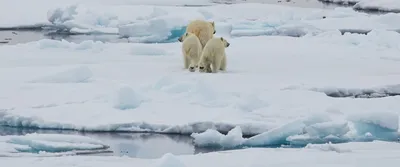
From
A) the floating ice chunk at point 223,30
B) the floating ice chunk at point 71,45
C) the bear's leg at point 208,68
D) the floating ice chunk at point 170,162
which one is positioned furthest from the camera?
the floating ice chunk at point 223,30

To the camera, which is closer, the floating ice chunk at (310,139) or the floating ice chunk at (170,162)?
the floating ice chunk at (170,162)

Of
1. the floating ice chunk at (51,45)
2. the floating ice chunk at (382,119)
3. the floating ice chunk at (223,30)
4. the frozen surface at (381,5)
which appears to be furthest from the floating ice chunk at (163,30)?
the frozen surface at (381,5)

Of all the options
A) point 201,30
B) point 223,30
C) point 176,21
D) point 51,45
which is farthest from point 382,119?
point 223,30

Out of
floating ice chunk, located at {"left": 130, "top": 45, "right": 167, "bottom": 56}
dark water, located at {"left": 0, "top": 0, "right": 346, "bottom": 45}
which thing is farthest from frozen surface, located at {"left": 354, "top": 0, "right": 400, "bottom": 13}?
floating ice chunk, located at {"left": 130, "top": 45, "right": 167, "bottom": 56}

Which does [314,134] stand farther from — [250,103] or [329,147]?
[250,103]

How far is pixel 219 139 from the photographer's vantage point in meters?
6.47

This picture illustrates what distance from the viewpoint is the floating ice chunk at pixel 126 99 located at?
755 cm

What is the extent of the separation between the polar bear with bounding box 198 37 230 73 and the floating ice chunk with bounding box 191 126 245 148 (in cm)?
316

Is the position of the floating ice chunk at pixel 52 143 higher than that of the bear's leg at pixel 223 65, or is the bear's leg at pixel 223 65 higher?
the bear's leg at pixel 223 65

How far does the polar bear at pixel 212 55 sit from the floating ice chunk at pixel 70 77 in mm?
1444

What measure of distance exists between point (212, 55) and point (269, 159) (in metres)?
4.22

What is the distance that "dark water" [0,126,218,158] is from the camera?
632 cm

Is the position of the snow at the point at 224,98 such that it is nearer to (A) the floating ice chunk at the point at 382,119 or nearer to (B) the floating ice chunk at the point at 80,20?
(A) the floating ice chunk at the point at 382,119

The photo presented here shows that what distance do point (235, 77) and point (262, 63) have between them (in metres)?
1.64
